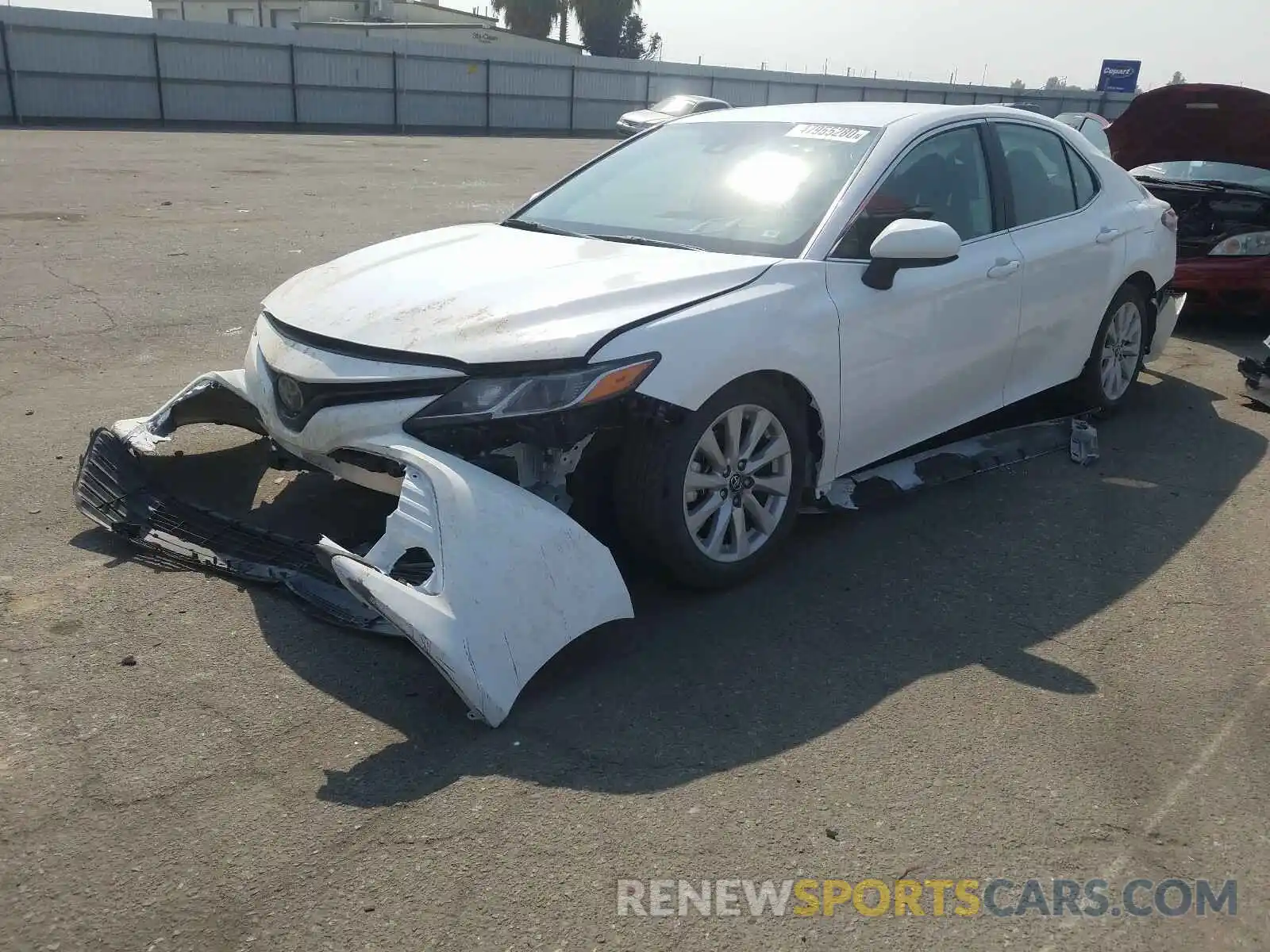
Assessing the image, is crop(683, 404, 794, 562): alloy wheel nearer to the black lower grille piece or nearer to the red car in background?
the black lower grille piece

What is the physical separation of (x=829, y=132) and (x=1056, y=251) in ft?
4.55

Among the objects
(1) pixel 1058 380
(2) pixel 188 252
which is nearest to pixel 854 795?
(1) pixel 1058 380

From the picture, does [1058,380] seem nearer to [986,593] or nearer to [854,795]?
[986,593]

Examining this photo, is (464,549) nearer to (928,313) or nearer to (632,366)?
(632,366)

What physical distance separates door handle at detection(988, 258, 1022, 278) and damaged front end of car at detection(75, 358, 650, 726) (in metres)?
2.10

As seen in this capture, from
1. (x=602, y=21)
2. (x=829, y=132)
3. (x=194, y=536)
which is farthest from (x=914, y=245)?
(x=602, y=21)

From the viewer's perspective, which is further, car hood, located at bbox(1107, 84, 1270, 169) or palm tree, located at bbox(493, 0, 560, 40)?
palm tree, located at bbox(493, 0, 560, 40)

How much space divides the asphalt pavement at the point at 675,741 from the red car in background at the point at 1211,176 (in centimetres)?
375

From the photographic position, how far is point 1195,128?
8.90 m

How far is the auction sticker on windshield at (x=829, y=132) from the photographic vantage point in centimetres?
473

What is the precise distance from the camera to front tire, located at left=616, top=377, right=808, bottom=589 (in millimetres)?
3744

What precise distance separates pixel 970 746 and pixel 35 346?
20.3 feet

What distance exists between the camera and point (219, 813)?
2793 millimetres

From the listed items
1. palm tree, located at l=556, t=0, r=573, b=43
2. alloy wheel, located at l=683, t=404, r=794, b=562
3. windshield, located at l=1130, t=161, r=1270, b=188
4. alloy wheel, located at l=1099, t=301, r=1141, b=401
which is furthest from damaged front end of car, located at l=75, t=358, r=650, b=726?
palm tree, located at l=556, t=0, r=573, b=43
